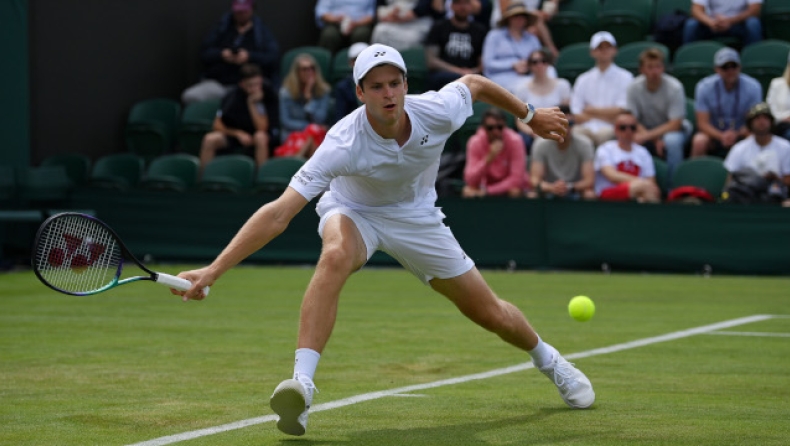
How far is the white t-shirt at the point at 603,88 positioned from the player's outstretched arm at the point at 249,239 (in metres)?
11.2

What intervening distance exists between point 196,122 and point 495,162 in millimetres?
5513

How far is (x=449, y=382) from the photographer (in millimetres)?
7469

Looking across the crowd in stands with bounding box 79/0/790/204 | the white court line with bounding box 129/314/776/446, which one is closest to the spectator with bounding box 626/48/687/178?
the crowd in stands with bounding box 79/0/790/204

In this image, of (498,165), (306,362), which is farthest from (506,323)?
(498,165)

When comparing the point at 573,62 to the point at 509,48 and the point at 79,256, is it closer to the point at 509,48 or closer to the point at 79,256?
the point at 509,48

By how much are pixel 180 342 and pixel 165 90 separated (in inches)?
462

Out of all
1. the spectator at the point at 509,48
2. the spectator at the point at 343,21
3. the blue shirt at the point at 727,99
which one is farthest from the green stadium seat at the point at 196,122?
the blue shirt at the point at 727,99

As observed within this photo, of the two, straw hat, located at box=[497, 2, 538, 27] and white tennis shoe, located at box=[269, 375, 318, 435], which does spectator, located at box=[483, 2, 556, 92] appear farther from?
white tennis shoe, located at box=[269, 375, 318, 435]

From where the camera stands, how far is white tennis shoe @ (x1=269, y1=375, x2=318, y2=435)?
212 inches

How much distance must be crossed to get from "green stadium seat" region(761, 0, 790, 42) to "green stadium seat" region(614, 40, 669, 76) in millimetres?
1478

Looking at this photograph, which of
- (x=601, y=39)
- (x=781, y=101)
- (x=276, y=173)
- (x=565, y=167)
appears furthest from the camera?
(x=276, y=173)

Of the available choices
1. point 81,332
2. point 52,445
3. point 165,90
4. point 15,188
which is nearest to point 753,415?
point 52,445

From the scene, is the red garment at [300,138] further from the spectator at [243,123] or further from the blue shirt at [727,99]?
the blue shirt at [727,99]

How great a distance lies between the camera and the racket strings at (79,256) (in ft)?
18.9
